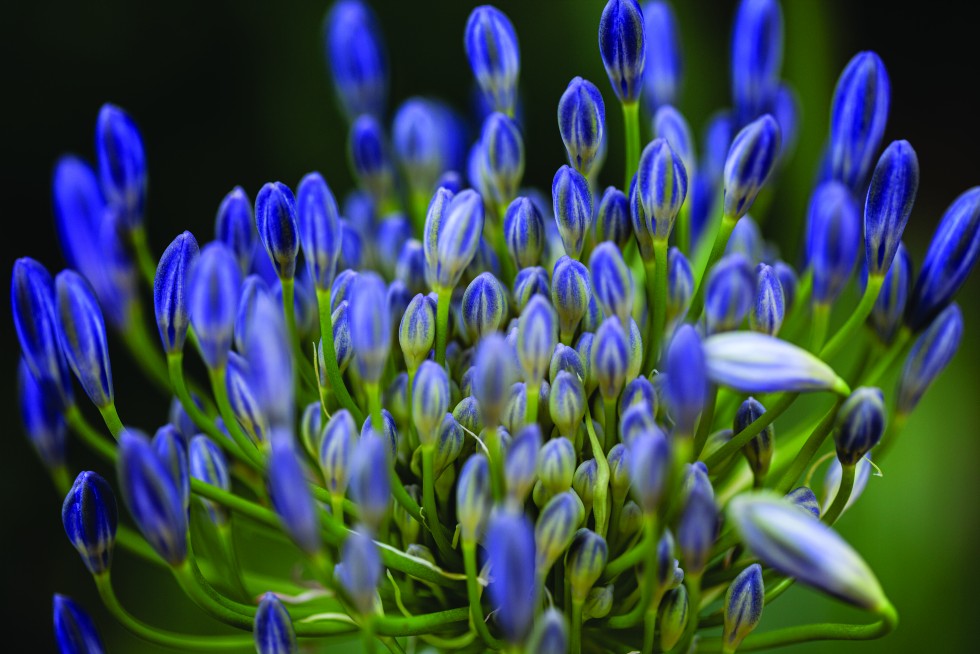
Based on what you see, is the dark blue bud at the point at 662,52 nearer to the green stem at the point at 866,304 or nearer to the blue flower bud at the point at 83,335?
the green stem at the point at 866,304

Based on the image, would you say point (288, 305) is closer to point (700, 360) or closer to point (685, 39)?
point (700, 360)

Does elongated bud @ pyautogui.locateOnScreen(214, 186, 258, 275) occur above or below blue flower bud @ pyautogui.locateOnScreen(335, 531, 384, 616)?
above

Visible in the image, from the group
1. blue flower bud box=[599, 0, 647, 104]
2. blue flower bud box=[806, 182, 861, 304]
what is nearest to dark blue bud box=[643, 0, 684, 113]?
blue flower bud box=[599, 0, 647, 104]

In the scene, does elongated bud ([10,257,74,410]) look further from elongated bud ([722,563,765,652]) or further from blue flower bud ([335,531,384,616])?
elongated bud ([722,563,765,652])

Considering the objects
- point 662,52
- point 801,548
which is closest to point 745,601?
point 801,548

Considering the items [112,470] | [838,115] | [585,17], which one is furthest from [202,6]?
[838,115]

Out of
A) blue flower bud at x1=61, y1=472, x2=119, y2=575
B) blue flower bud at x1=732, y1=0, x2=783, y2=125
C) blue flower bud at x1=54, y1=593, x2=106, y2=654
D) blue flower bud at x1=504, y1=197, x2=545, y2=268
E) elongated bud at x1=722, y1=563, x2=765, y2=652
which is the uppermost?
blue flower bud at x1=732, y1=0, x2=783, y2=125
